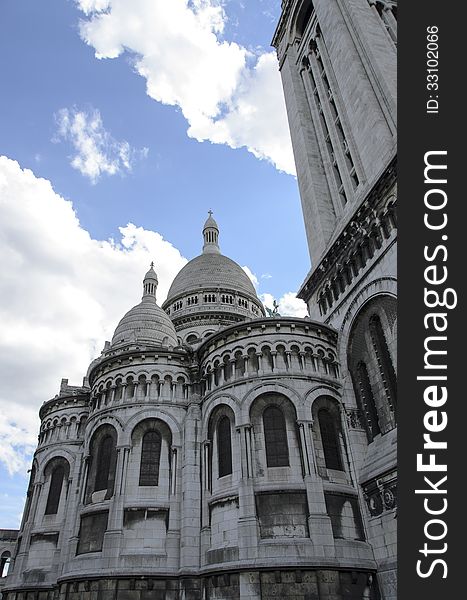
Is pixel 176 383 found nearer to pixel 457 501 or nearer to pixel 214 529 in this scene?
pixel 214 529

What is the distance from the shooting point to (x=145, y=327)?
3988 centimetres

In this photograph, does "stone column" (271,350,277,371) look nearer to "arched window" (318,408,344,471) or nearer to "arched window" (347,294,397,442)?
"arched window" (318,408,344,471)

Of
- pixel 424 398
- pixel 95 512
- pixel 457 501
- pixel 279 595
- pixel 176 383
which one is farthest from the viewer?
pixel 176 383

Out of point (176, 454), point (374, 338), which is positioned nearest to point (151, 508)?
point (176, 454)

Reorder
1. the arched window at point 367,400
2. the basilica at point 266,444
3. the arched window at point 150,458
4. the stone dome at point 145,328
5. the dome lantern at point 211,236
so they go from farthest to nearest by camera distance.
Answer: the dome lantern at point 211,236 → the stone dome at point 145,328 → the arched window at point 150,458 → the arched window at point 367,400 → the basilica at point 266,444

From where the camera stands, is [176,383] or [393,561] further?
[176,383]

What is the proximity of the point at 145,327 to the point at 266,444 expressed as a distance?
20.2m

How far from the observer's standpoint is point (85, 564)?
22.8 metres

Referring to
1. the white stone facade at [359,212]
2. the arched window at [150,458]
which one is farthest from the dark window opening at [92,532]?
the white stone facade at [359,212]

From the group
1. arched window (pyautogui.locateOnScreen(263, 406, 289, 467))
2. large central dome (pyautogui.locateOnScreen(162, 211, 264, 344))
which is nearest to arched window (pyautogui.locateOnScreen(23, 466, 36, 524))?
arched window (pyautogui.locateOnScreen(263, 406, 289, 467))

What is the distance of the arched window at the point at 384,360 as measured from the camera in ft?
71.4

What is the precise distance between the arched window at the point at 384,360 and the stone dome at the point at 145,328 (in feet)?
59.9

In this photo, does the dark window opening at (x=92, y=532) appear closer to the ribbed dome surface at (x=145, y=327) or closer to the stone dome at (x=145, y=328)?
the stone dome at (x=145, y=328)

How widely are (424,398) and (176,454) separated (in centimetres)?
1894
